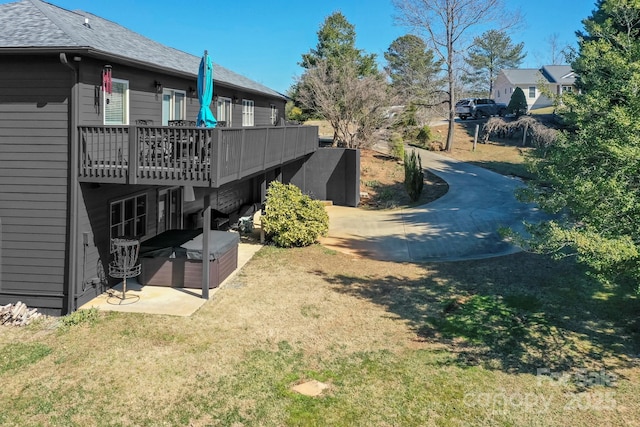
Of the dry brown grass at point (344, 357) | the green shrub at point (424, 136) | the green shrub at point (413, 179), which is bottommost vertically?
the dry brown grass at point (344, 357)

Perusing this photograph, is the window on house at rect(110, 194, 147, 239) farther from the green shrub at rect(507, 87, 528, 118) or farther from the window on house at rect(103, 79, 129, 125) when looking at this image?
the green shrub at rect(507, 87, 528, 118)

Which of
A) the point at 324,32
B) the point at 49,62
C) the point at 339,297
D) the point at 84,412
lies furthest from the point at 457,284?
the point at 324,32

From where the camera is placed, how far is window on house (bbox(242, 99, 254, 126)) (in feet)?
71.3

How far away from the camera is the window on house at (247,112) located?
21739mm

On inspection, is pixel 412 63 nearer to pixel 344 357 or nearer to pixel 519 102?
pixel 519 102

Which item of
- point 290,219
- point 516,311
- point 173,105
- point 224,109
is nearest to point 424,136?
point 224,109

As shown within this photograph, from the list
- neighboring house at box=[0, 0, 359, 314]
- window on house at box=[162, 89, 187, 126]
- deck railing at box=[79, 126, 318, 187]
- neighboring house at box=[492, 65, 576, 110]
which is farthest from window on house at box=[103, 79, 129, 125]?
neighboring house at box=[492, 65, 576, 110]

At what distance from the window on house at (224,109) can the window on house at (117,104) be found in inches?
243

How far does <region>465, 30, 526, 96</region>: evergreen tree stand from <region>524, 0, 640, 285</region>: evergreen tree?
72.0m

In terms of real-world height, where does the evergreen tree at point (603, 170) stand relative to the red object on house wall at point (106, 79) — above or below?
below

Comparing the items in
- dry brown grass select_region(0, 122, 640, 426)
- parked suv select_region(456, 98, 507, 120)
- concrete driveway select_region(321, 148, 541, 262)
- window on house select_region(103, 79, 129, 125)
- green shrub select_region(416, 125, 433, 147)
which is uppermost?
parked suv select_region(456, 98, 507, 120)

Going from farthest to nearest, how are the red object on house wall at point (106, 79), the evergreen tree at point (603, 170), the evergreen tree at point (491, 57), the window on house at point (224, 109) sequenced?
the evergreen tree at point (491, 57), the window on house at point (224, 109), the red object on house wall at point (106, 79), the evergreen tree at point (603, 170)

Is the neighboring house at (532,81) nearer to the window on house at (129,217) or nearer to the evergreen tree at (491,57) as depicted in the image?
the evergreen tree at (491,57)

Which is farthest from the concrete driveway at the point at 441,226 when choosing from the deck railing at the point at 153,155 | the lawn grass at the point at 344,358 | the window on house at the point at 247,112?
the deck railing at the point at 153,155
